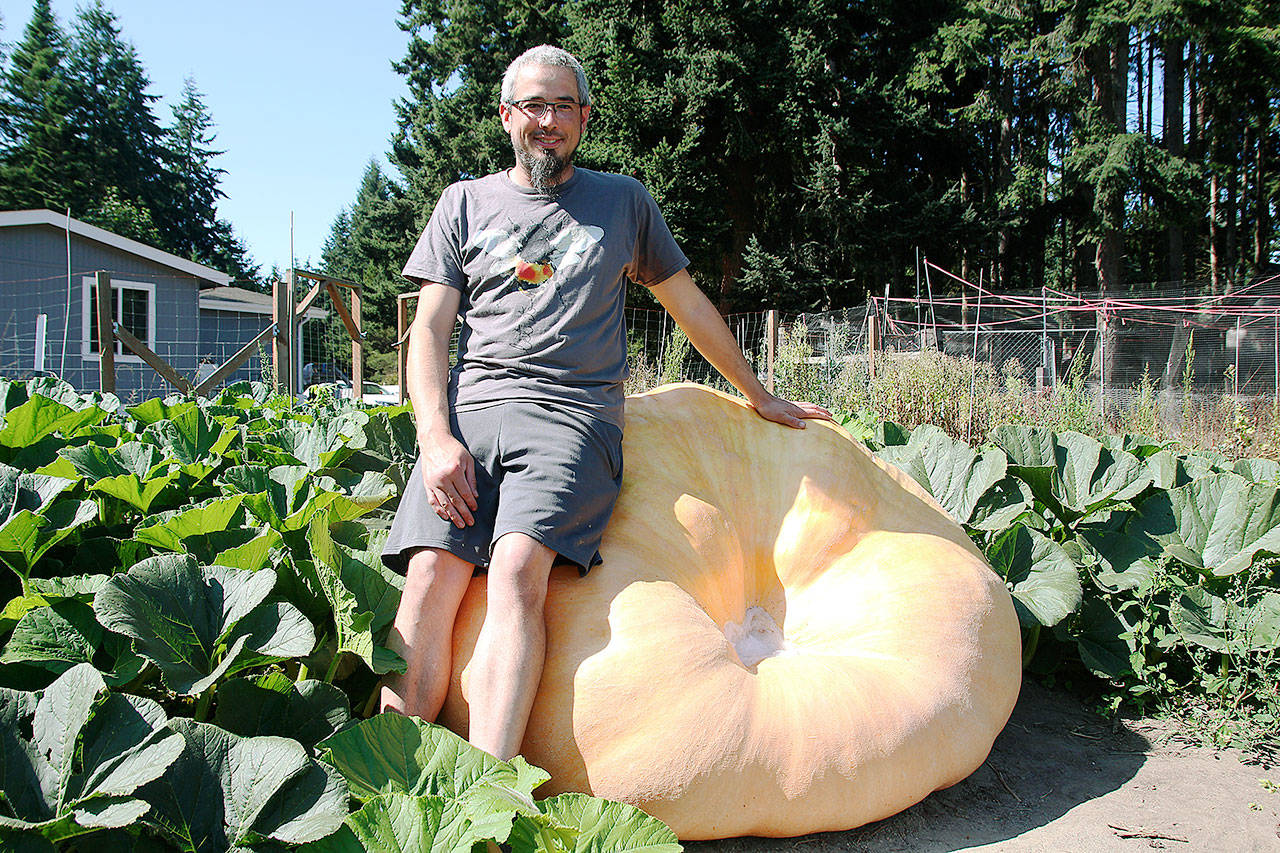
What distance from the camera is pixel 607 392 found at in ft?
7.34

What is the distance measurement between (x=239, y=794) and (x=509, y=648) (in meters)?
0.64

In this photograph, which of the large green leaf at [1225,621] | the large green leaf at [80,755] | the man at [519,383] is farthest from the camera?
the large green leaf at [1225,621]

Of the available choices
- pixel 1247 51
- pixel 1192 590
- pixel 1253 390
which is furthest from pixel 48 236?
pixel 1247 51

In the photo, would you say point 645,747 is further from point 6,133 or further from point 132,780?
point 6,133

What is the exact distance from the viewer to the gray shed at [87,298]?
1523 centimetres

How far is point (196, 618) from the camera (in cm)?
154

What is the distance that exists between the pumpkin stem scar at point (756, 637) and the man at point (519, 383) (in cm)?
49

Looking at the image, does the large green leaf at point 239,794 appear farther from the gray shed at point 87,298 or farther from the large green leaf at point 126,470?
the gray shed at point 87,298

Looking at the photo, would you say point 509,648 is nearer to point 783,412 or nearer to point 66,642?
point 66,642

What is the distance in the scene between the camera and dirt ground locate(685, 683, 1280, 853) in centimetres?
192

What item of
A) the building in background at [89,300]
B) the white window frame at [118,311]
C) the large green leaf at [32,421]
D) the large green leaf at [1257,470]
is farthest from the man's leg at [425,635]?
the white window frame at [118,311]

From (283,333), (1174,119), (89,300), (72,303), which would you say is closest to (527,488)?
(283,333)

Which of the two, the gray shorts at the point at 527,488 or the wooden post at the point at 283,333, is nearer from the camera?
the gray shorts at the point at 527,488

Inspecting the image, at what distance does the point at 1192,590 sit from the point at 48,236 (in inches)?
767
